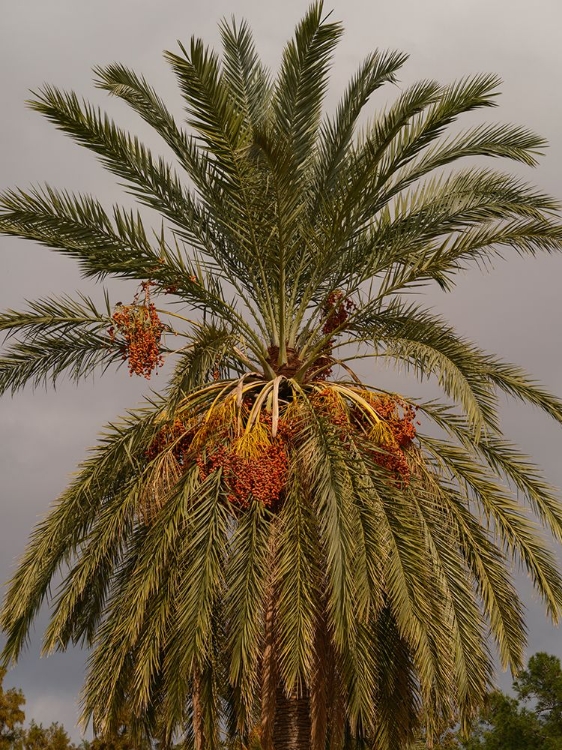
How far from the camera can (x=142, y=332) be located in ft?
38.4

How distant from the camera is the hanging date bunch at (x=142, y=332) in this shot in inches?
456

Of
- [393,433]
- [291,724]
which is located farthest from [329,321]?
[291,724]

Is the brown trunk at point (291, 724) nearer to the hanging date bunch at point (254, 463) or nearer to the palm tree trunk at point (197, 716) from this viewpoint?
the palm tree trunk at point (197, 716)

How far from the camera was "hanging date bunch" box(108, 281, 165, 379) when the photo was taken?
11.6 metres

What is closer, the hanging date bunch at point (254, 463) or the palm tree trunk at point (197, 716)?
the hanging date bunch at point (254, 463)

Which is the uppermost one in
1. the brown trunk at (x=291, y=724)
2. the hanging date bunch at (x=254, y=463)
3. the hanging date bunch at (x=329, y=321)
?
the hanging date bunch at (x=329, y=321)

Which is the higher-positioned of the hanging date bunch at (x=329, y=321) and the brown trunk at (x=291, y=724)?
the hanging date bunch at (x=329, y=321)

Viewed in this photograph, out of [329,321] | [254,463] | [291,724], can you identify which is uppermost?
[329,321]

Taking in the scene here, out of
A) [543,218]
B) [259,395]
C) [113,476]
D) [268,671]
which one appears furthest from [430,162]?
[268,671]

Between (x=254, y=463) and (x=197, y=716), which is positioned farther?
(x=197, y=716)

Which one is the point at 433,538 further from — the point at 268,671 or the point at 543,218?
the point at 543,218

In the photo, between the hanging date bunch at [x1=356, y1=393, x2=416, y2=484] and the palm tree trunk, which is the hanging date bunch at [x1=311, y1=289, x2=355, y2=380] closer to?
the hanging date bunch at [x1=356, y1=393, x2=416, y2=484]

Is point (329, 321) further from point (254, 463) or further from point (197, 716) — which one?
point (197, 716)

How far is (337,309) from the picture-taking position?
12.9 metres
